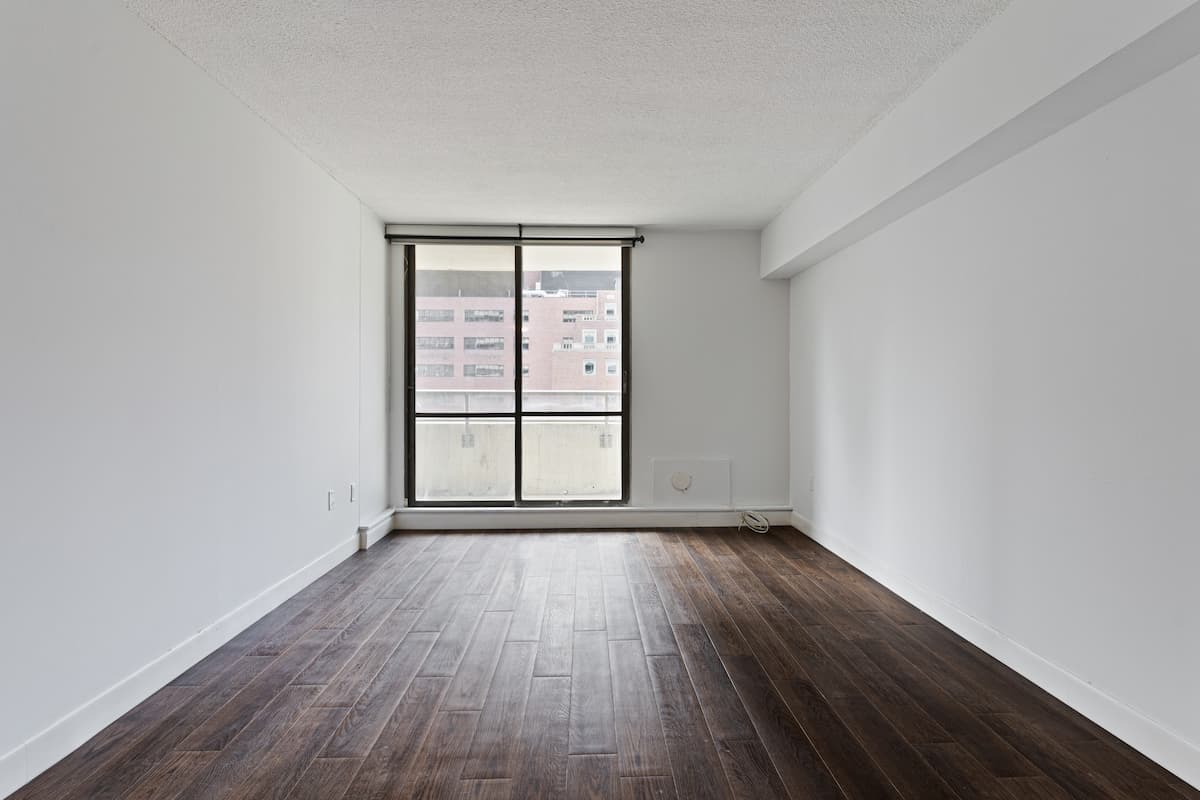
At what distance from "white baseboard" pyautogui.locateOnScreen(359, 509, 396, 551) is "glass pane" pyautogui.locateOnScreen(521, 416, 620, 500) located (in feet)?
3.66

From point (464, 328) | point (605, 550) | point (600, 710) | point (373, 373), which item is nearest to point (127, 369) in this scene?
point (600, 710)

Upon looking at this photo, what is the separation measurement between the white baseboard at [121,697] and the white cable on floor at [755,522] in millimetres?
3502

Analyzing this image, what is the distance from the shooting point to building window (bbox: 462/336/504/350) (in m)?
5.59

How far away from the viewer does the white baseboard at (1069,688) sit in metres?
1.95

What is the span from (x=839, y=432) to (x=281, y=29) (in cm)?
397

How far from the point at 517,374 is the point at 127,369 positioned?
340cm

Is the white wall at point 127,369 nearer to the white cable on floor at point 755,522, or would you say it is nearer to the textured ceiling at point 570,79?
the textured ceiling at point 570,79

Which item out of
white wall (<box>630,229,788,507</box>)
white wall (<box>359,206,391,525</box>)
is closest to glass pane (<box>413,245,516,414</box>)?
white wall (<box>359,206,391,525</box>)

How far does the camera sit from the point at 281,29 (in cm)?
250

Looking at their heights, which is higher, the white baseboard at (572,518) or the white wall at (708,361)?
the white wall at (708,361)

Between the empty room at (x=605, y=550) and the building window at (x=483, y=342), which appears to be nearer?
the empty room at (x=605, y=550)

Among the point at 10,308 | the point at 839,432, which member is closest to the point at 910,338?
the point at 839,432

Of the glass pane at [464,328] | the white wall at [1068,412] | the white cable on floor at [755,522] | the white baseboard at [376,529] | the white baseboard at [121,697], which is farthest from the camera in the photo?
the glass pane at [464,328]

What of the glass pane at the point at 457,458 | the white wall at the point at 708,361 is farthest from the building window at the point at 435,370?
the white wall at the point at 708,361
